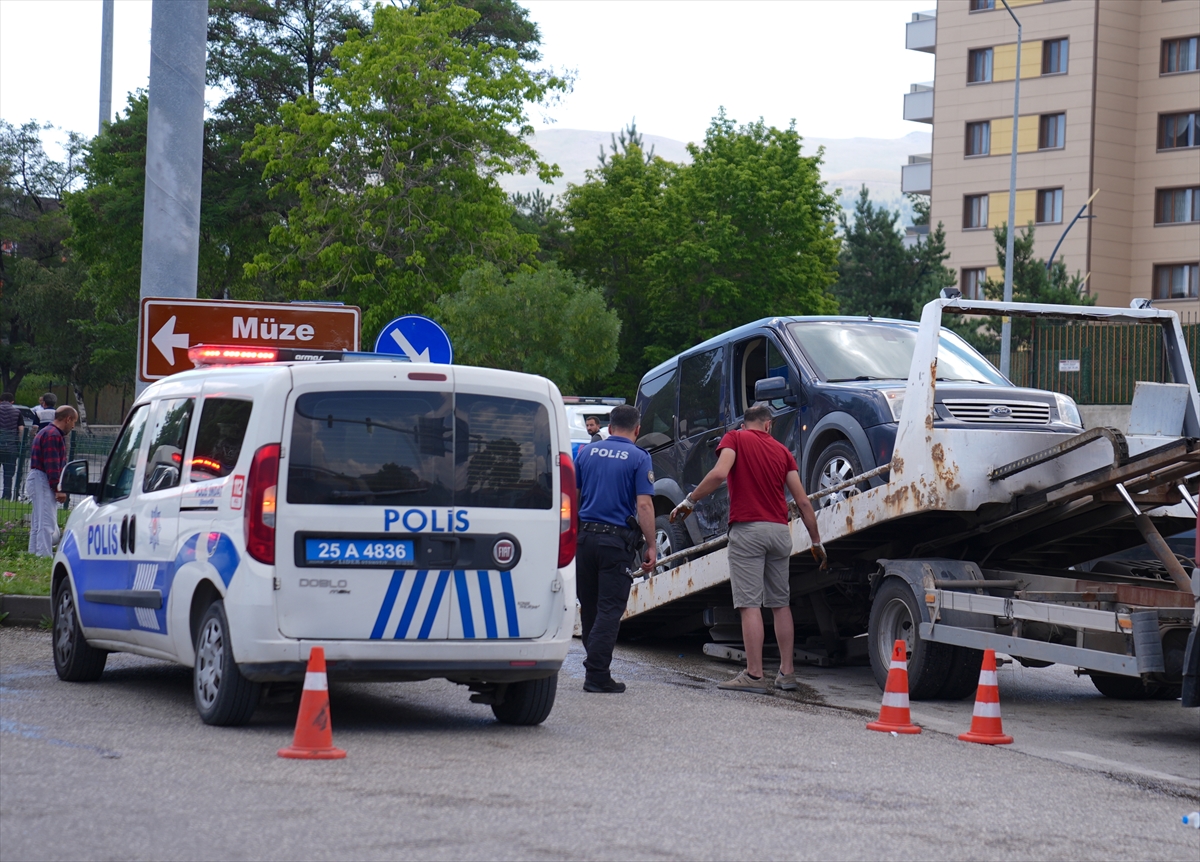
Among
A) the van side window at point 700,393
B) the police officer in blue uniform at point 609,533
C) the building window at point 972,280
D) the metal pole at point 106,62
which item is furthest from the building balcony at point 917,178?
the police officer in blue uniform at point 609,533

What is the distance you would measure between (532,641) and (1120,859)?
10.8 ft

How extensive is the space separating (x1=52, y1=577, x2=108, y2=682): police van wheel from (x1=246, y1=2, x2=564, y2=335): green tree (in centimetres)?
2844

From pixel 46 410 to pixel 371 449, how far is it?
A: 17.3 metres

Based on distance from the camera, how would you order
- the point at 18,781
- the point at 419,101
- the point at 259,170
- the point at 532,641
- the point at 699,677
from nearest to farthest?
the point at 18,781
the point at 532,641
the point at 699,677
the point at 419,101
the point at 259,170

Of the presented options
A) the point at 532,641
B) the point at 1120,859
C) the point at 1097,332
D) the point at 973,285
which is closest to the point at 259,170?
the point at 973,285

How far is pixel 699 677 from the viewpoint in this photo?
36.6ft

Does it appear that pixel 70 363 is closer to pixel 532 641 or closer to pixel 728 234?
pixel 728 234

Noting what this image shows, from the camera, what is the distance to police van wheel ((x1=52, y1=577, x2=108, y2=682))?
945 cm

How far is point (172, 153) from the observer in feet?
41.1

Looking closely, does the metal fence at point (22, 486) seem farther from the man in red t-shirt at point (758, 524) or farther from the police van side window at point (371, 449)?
the police van side window at point (371, 449)

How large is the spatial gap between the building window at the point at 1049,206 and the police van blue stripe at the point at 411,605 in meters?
52.9

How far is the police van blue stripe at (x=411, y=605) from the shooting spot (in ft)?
25.4

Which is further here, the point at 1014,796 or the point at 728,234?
the point at 728,234

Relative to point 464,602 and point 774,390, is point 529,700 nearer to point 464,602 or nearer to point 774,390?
point 464,602
